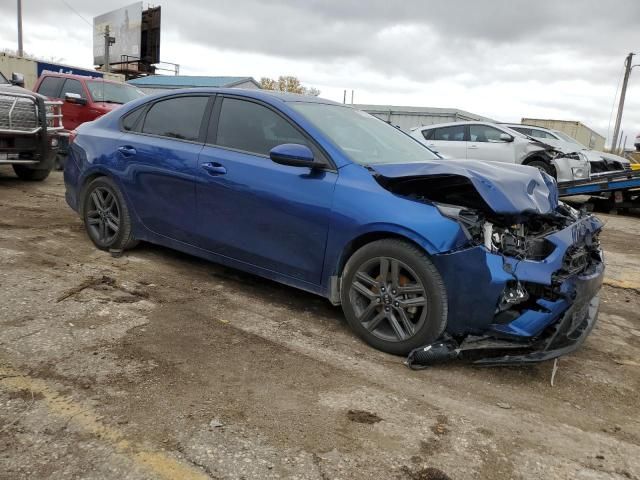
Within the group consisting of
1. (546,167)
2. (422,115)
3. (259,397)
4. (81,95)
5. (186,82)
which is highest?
(186,82)

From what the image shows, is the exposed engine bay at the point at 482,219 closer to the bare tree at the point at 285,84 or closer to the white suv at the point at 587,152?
the white suv at the point at 587,152

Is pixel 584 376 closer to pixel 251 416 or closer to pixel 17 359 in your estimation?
pixel 251 416

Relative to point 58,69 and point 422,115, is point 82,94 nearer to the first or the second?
point 58,69

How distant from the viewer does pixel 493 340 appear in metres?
3.19

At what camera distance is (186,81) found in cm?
3638

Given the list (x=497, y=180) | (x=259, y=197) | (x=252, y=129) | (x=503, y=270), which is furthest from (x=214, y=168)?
(x=503, y=270)

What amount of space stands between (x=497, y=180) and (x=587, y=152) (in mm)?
10296

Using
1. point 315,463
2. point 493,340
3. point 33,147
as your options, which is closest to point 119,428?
point 315,463

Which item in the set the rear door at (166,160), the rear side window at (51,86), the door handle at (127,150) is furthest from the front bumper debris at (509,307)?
the rear side window at (51,86)

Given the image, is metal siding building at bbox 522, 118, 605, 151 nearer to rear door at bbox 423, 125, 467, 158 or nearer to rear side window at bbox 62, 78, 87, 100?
rear door at bbox 423, 125, 467, 158

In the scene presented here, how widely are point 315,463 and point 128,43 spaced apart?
45.6 m

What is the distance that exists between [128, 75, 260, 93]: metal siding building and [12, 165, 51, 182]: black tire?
2339 cm

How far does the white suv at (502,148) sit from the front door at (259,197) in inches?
284

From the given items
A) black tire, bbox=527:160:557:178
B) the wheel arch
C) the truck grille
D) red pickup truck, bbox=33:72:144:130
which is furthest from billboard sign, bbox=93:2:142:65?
the wheel arch
